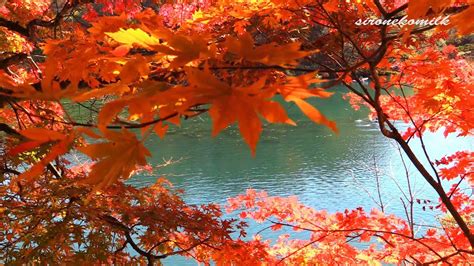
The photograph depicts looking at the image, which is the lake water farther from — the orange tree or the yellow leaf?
the yellow leaf

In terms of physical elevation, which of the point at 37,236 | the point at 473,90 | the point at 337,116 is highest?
the point at 337,116

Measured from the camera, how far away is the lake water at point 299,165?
6.80 meters

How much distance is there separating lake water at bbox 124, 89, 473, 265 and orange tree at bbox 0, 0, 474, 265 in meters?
Answer: 2.94

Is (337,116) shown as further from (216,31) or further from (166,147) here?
(216,31)

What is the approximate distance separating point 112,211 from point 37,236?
0.34 metres

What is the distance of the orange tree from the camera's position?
0.44 m

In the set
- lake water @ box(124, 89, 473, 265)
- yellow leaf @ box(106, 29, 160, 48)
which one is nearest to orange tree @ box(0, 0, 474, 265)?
yellow leaf @ box(106, 29, 160, 48)

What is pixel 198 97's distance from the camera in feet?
1.30

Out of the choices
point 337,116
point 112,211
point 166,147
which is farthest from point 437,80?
point 337,116

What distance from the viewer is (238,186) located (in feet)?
24.5

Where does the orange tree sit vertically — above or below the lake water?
below

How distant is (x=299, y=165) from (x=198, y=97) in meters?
A: 8.09

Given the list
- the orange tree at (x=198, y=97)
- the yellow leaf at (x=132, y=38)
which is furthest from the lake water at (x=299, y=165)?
the yellow leaf at (x=132, y=38)

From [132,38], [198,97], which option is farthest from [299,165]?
[198,97]
